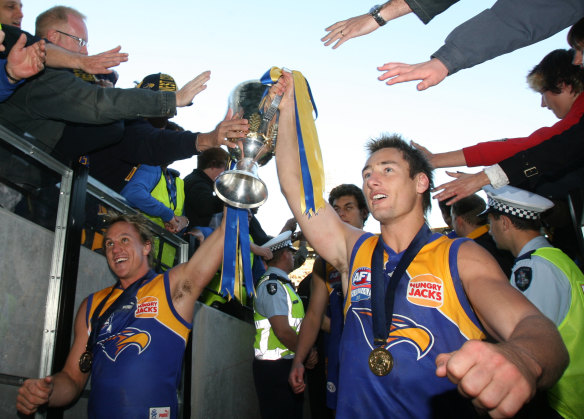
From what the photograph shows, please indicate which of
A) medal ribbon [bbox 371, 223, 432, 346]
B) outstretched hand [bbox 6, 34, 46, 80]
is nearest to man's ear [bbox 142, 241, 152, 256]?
outstretched hand [bbox 6, 34, 46, 80]

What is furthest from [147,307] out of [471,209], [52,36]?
[471,209]

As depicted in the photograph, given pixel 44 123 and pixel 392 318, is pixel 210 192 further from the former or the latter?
pixel 392 318

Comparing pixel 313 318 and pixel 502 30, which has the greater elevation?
pixel 502 30

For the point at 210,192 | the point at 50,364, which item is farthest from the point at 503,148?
the point at 50,364

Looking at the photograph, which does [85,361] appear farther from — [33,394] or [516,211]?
[516,211]

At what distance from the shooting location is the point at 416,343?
2.31m

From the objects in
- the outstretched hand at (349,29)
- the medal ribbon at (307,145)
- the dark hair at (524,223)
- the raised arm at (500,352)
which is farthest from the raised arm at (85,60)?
the dark hair at (524,223)

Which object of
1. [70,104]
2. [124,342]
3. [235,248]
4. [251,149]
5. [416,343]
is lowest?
[416,343]

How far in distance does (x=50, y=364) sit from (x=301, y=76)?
7.87 ft

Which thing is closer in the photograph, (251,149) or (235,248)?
(251,149)

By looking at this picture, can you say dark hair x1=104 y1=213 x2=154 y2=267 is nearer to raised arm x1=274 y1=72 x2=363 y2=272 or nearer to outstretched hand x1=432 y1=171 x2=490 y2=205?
raised arm x1=274 y1=72 x2=363 y2=272

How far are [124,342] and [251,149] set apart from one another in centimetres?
153

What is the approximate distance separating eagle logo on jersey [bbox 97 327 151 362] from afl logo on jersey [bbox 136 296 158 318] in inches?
4.6

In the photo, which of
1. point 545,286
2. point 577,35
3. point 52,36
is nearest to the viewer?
point 577,35
